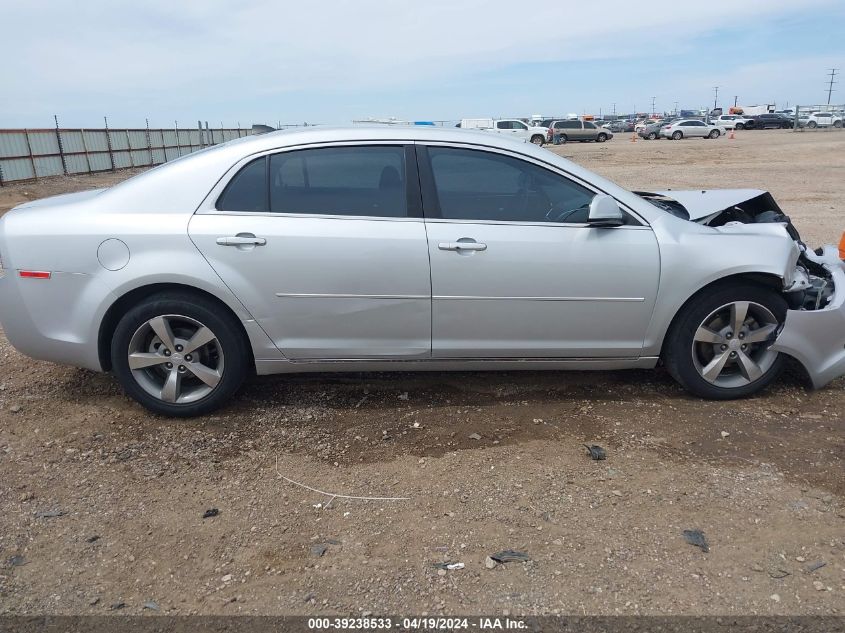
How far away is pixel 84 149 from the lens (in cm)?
2591

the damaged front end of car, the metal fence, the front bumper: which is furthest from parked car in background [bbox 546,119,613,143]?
the front bumper

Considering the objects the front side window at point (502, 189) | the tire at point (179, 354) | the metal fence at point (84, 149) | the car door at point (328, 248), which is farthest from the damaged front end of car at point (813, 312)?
the metal fence at point (84, 149)

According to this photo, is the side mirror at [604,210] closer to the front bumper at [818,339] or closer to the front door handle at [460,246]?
the front door handle at [460,246]

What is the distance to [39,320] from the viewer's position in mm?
3650

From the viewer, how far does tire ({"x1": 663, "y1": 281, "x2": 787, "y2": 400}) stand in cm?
382

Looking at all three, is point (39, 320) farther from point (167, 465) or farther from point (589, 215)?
point (589, 215)

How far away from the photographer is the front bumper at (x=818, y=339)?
3.80 meters

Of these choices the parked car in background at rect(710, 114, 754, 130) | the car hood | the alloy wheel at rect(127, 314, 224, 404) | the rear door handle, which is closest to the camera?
the rear door handle

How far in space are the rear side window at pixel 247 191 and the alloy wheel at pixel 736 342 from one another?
104 inches

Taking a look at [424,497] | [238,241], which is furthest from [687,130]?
[424,497]

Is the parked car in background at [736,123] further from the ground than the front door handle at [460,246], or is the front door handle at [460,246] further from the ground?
the front door handle at [460,246]

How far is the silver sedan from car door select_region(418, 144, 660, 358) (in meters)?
0.01

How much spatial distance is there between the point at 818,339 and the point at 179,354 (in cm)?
373

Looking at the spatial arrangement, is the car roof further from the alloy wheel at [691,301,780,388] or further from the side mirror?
the alloy wheel at [691,301,780,388]
